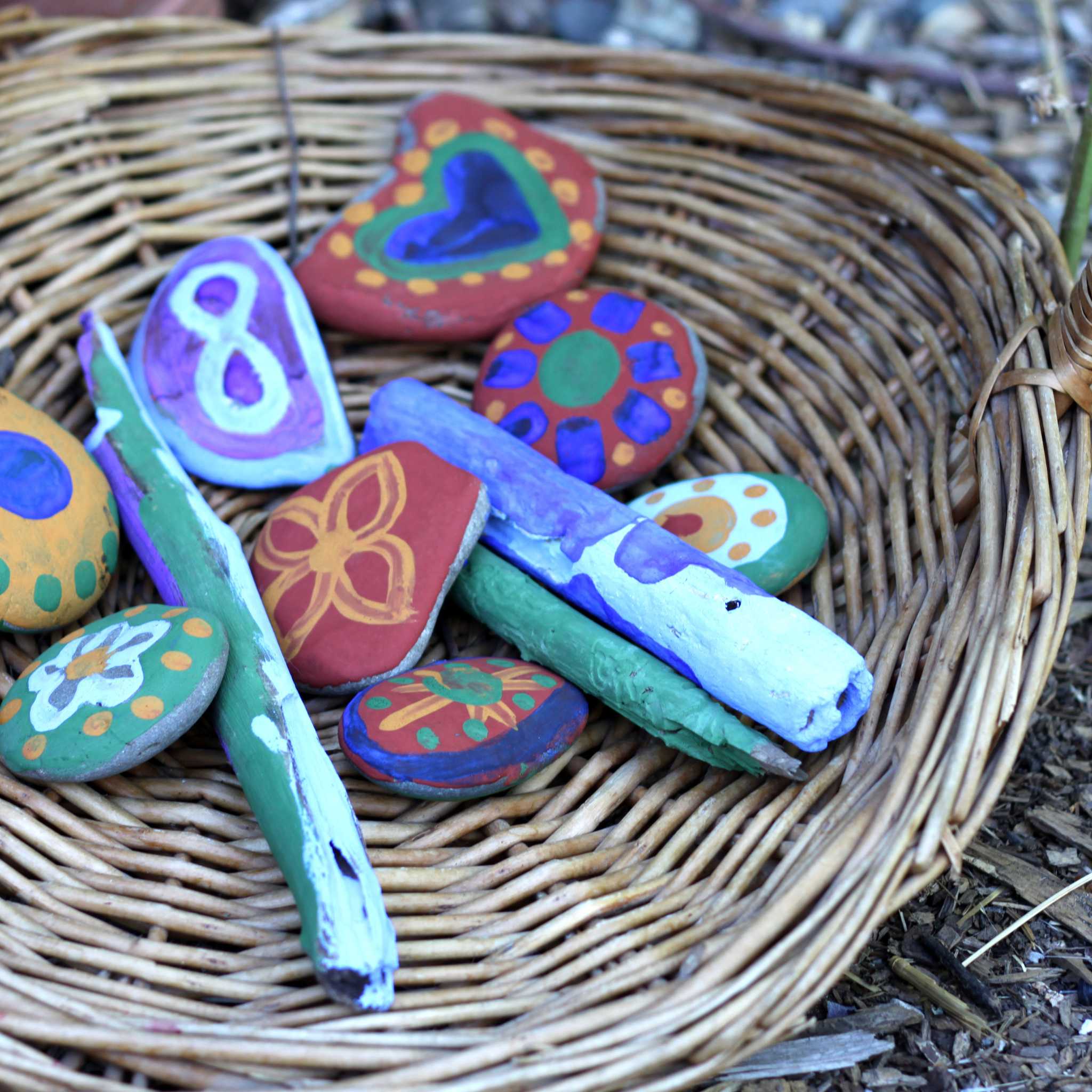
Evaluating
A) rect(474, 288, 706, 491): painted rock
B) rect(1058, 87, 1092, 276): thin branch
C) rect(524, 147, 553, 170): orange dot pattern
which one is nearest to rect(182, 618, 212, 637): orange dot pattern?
rect(474, 288, 706, 491): painted rock

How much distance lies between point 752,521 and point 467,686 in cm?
34

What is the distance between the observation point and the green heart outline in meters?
1.43

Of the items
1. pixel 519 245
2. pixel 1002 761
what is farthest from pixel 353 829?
pixel 519 245

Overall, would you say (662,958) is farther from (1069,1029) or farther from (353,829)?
(1069,1029)

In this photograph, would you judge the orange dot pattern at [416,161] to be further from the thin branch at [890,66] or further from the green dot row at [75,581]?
the thin branch at [890,66]

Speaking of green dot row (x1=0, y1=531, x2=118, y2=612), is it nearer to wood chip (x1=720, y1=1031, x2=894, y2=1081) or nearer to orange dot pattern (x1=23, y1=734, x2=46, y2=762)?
orange dot pattern (x1=23, y1=734, x2=46, y2=762)

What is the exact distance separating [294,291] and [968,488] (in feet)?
2.58

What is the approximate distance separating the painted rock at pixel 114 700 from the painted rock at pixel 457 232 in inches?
20.0

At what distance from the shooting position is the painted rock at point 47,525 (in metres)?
1.12

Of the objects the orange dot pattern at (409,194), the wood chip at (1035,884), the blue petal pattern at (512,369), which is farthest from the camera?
the orange dot pattern at (409,194)

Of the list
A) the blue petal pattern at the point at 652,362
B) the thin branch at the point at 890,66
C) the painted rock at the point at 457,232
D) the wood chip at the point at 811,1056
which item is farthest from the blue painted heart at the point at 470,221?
the wood chip at the point at 811,1056

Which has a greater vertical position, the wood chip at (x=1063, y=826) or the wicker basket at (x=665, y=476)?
the wicker basket at (x=665, y=476)

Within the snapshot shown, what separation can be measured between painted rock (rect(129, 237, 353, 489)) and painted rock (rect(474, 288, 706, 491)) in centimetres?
19

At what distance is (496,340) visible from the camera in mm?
1410
